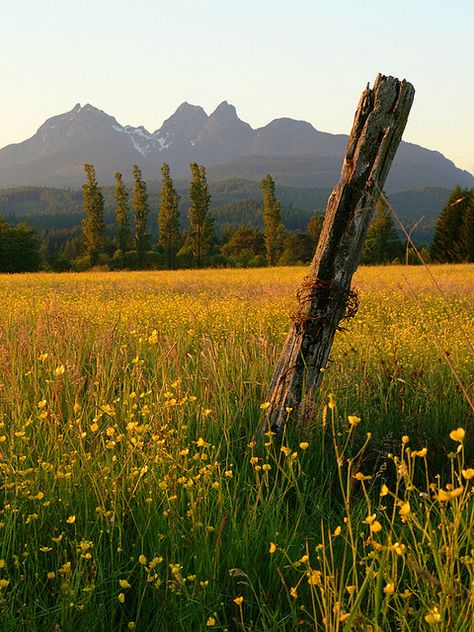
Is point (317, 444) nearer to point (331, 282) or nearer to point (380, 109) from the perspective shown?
point (331, 282)

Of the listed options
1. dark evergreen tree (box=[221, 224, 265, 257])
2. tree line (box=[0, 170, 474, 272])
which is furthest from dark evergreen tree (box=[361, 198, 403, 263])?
dark evergreen tree (box=[221, 224, 265, 257])

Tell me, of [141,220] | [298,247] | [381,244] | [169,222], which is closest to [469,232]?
[381,244]

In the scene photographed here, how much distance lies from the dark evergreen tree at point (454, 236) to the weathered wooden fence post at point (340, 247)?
60869 millimetres

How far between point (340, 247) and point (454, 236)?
212 ft

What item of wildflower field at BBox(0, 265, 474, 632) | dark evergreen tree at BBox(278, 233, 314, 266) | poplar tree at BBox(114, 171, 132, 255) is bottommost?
wildflower field at BBox(0, 265, 474, 632)

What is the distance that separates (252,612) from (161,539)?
0.52 meters

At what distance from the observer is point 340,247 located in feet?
14.3

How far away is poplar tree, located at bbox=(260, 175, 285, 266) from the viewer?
7606 cm

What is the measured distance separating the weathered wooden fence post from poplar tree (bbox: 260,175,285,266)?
7100 cm

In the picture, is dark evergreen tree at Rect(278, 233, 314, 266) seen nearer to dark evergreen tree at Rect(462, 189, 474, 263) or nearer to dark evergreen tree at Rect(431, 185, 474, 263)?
dark evergreen tree at Rect(431, 185, 474, 263)

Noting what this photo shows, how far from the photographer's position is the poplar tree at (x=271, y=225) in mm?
76062

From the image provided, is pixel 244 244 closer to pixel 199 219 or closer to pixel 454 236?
pixel 199 219

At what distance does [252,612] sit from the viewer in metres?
2.60

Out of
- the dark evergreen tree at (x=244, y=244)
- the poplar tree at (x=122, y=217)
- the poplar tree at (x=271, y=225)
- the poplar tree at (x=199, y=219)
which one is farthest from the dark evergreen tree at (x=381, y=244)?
the poplar tree at (x=122, y=217)
